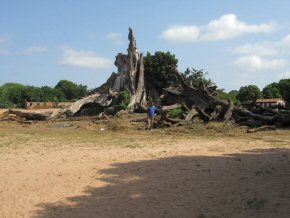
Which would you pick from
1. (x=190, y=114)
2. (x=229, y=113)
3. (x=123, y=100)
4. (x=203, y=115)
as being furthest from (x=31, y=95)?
(x=229, y=113)

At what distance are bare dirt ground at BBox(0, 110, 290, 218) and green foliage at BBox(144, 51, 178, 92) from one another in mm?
19619

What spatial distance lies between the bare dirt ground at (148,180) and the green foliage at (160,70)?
64.4 ft

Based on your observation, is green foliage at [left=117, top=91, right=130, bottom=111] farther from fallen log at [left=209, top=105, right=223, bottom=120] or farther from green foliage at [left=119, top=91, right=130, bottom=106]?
fallen log at [left=209, top=105, right=223, bottom=120]

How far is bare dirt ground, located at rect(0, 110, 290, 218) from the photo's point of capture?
23.1ft

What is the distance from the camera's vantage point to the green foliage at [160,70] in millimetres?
32969

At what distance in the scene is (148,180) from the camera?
8.59 meters

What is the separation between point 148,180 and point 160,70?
81.2 ft

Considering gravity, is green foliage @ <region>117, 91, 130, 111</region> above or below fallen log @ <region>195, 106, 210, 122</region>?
above

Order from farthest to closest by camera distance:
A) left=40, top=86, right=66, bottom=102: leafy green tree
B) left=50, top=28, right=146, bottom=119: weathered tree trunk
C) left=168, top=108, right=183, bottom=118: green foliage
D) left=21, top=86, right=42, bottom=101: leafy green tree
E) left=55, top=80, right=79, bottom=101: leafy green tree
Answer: left=55, top=80, right=79, bottom=101: leafy green tree → left=40, top=86, right=66, bottom=102: leafy green tree → left=21, top=86, right=42, bottom=101: leafy green tree → left=50, top=28, right=146, bottom=119: weathered tree trunk → left=168, top=108, right=183, bottom=118: green foliage

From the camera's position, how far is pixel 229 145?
13023 millimetres

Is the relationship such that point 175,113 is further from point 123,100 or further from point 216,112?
point 123,100

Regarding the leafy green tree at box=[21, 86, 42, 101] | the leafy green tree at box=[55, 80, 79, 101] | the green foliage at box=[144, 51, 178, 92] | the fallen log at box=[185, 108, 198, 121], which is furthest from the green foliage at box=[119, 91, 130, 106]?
the leafy green tree at box=[55, 80, 79, 101]

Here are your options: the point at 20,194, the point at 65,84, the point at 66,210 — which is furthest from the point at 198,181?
the point at 65,84

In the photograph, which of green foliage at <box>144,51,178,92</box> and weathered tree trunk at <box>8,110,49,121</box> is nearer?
weathered tree trunk at <box>8,110,49,121</box>
